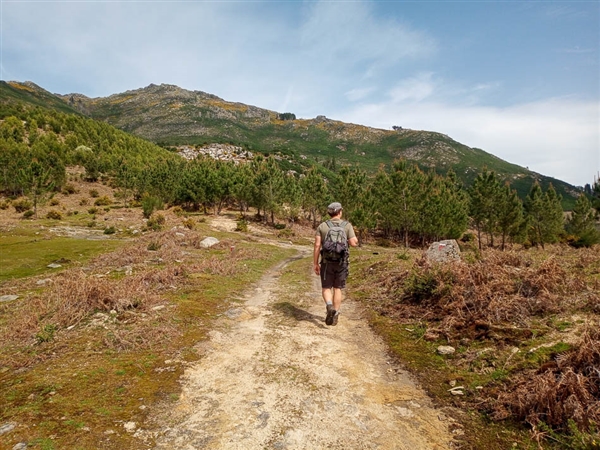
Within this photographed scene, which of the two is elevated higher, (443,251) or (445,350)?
(443,251)

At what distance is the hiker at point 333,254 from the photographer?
796 cm

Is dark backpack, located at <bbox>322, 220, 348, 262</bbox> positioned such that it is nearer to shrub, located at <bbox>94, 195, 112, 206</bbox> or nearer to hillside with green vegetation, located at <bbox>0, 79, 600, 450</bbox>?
hillside with green vegetation, located at <bbox>0, 79, 600, 450</bbox>

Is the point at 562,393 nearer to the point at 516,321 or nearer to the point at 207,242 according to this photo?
the point at 516,321

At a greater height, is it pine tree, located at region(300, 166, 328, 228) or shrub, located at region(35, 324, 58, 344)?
pine tree, located at region(300, 166, 328, 228)

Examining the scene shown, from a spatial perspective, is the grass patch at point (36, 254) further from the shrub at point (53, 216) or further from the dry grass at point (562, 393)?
the shrub at point (53, 216)

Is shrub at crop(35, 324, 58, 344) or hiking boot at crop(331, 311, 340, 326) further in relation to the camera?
hiking boot at crop(331, 311, 340, 326)

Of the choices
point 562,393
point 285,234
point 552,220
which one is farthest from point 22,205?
point 552,220

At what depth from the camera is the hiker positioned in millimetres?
7961

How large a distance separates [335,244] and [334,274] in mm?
863

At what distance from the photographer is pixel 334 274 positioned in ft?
27.0

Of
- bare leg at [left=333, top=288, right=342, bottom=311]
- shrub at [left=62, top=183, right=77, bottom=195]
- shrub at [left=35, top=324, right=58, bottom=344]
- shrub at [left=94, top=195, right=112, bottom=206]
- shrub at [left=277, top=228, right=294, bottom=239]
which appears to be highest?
shrub at [left=62, top=183, right=77, bottom=195]

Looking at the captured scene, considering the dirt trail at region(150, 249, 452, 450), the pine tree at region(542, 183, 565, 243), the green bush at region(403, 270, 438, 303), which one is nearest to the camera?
the dirt trail at region(150, 249, 452, 450)

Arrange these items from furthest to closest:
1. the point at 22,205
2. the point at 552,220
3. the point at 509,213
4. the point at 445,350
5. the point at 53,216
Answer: the point at 552,220 → the point at 509,213 → the point at 22,205 → the point at 53,216 → the point at 445,350

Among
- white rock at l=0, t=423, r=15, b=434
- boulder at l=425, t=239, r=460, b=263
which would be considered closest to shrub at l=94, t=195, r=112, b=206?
boulder at l=425, t=239, r=460, b=263
